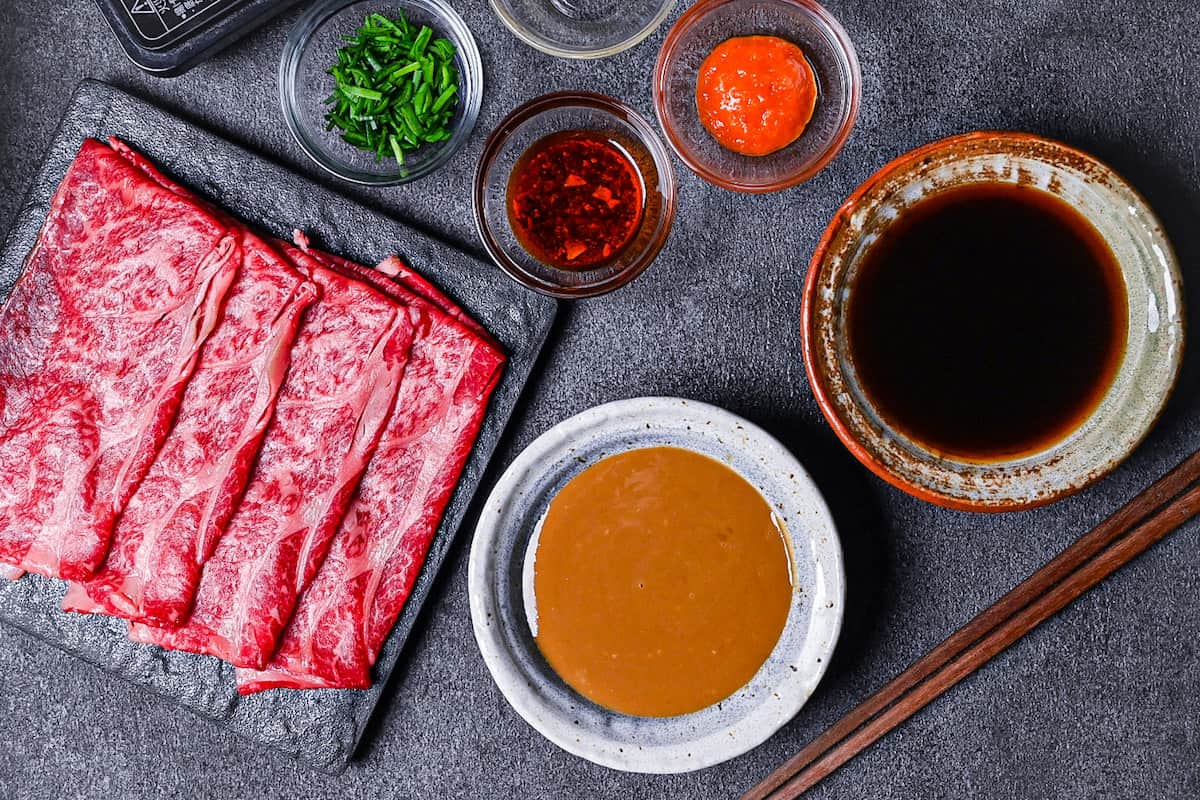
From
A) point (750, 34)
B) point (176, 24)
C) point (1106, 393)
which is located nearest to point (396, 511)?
point (176, 24)

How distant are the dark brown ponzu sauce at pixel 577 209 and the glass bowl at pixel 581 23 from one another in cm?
28

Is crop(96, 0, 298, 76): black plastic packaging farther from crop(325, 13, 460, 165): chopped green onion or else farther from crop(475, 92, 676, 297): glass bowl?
crop(475, 92, 676, 297): glass bowl

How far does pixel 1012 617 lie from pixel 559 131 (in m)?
1.65

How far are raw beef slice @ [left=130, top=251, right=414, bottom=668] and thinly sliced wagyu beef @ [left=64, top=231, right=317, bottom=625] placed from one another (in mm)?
43

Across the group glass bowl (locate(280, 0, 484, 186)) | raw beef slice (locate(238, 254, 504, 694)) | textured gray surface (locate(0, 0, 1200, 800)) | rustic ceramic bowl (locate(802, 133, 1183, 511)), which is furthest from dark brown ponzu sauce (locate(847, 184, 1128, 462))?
glass bowl (locate(280, 0, 484, 186))

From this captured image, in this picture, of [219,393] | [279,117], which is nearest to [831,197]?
[279,117]

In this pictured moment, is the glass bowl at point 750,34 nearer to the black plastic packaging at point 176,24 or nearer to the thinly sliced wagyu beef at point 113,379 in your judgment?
the black plastic packaging at point 176,24

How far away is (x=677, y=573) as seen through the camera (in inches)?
87.4

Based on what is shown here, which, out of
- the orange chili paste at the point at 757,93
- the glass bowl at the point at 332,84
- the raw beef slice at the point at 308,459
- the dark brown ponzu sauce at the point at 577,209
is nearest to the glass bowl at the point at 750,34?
the orange chili paste at the point at 757,93

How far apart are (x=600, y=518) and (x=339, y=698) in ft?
2.78

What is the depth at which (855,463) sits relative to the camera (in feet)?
7.56

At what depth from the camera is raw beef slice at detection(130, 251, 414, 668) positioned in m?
2.27

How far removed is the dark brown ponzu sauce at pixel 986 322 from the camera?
2117 mm

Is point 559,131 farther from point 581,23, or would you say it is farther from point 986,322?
point 986,322
